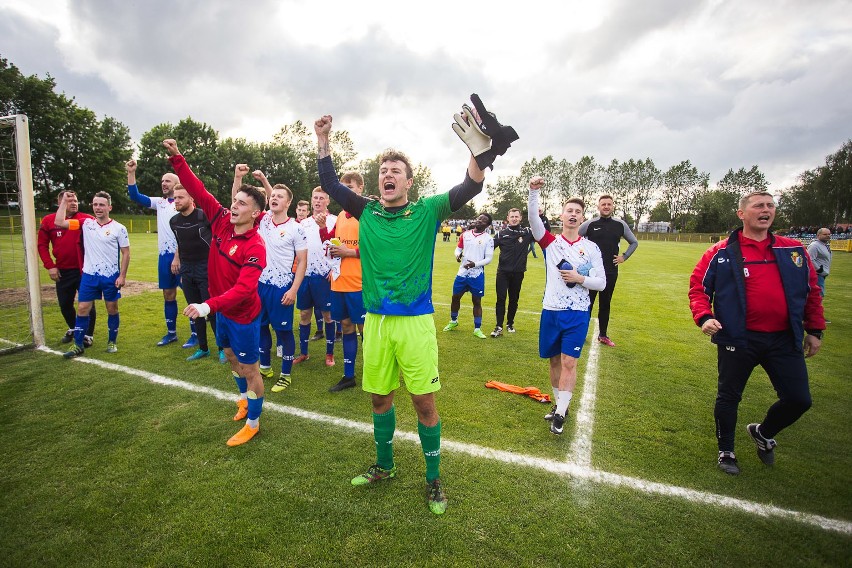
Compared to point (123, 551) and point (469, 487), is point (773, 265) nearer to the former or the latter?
point (469, 487)

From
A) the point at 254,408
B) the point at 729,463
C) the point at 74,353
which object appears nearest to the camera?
the point at 729,463

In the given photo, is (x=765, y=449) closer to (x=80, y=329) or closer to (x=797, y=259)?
(x=797, y=259)

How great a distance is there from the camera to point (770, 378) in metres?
3.18

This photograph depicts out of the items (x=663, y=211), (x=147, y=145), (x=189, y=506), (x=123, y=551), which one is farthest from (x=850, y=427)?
(x=663, y=211)

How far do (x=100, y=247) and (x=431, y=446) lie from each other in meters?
6.02

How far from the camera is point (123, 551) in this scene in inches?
92.4

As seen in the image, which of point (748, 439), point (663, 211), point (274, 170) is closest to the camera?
point (748, 439)

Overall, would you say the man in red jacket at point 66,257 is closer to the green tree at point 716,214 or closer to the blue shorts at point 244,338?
the blue shorts at point 244,338

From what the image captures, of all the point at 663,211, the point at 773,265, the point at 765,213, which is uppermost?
the point at 663,211

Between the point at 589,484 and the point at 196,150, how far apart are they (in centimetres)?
5668

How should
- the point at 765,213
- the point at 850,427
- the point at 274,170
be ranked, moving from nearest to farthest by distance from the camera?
1. the point at 765,213
2. the point at 850,427
3. the point at 274,170

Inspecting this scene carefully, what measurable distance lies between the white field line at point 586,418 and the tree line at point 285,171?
11.3 meters

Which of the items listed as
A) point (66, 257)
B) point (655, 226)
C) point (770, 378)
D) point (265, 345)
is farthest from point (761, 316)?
point (655, 226)

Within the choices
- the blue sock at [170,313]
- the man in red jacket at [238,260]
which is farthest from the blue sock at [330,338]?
the blue sock at [170,313]
